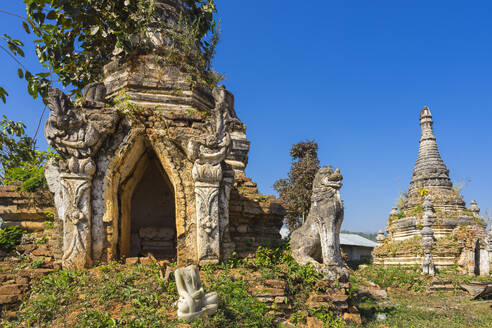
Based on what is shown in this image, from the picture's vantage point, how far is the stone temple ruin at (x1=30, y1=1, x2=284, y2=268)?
6.96 m

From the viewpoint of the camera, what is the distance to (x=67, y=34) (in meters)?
9.71

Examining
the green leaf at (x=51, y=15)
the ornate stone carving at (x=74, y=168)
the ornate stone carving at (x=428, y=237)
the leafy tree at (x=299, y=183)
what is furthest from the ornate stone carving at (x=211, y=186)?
the leafy tree at (x=299, y=183)

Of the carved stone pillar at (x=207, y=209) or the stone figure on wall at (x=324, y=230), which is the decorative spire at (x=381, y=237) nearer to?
the stone figure on wall at (x=324, y=230)

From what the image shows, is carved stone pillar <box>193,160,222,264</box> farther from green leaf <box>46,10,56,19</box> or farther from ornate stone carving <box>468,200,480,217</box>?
ornate stone carving <box>468,200,480,217</box>

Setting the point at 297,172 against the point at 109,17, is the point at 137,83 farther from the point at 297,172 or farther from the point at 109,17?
the point at 297,172

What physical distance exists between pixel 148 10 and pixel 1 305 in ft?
23.9

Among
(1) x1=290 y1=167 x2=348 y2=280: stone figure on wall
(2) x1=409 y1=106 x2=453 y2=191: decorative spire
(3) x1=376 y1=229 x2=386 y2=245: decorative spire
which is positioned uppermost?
(2) x1=409 y1=106 x2=453 y2=191: decorative spire

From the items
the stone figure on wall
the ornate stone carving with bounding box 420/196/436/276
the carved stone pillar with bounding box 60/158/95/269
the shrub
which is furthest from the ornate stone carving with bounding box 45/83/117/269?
the ornate stone carving with bounding box 420/196/436/276

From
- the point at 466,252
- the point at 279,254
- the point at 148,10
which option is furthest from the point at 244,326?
the point at 466,252

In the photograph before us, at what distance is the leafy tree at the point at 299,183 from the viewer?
22922mm

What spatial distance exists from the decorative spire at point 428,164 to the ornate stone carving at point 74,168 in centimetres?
1907

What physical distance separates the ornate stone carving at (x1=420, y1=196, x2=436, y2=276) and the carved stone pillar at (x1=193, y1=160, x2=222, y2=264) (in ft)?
41.9

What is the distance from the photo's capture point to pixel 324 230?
7664 mm

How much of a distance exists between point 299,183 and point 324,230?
15895 mm
